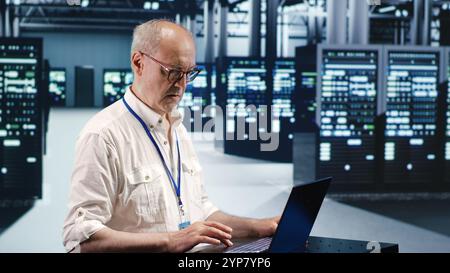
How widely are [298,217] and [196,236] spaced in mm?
307

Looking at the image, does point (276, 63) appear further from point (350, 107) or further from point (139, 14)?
point (139, 14)

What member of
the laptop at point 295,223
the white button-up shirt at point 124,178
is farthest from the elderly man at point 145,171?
the laptop at point 295,223

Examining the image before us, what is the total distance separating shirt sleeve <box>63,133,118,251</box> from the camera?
2.06 metres

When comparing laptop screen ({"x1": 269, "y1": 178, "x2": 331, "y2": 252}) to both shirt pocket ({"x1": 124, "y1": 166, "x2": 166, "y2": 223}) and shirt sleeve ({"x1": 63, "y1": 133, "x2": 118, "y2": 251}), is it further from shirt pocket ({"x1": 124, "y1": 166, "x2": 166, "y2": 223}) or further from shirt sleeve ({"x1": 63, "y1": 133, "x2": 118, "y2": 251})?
shirt sleeve ({"x1": 63, "y1": 133, "x2": 118, "y2": 251})

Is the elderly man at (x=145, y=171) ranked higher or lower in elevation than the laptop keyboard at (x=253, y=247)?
higher

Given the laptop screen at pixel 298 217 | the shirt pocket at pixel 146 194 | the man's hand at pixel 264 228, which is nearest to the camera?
the laptop screen at pixel 298 217

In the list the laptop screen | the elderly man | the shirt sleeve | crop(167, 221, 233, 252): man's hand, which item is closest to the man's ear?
the elderly man

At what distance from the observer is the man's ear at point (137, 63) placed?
88.3 inches

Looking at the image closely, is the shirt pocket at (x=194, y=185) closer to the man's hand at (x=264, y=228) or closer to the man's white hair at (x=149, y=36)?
the man's hand at (x=264, y=228)

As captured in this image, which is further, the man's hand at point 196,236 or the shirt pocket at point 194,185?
the shirt pocket at point 194,185

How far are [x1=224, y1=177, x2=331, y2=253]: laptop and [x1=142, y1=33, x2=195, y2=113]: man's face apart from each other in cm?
52

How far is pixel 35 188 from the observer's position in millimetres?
8180

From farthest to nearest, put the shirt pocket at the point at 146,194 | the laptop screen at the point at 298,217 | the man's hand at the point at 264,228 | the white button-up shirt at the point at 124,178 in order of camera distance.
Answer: the man's hand at the point at 264,228 → the shirt pocket at the point at 146,194 → the white button-up shirt at the point at 124,178 → the laptop screen at the point at 298,217

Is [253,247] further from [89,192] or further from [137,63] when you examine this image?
[137,63]
